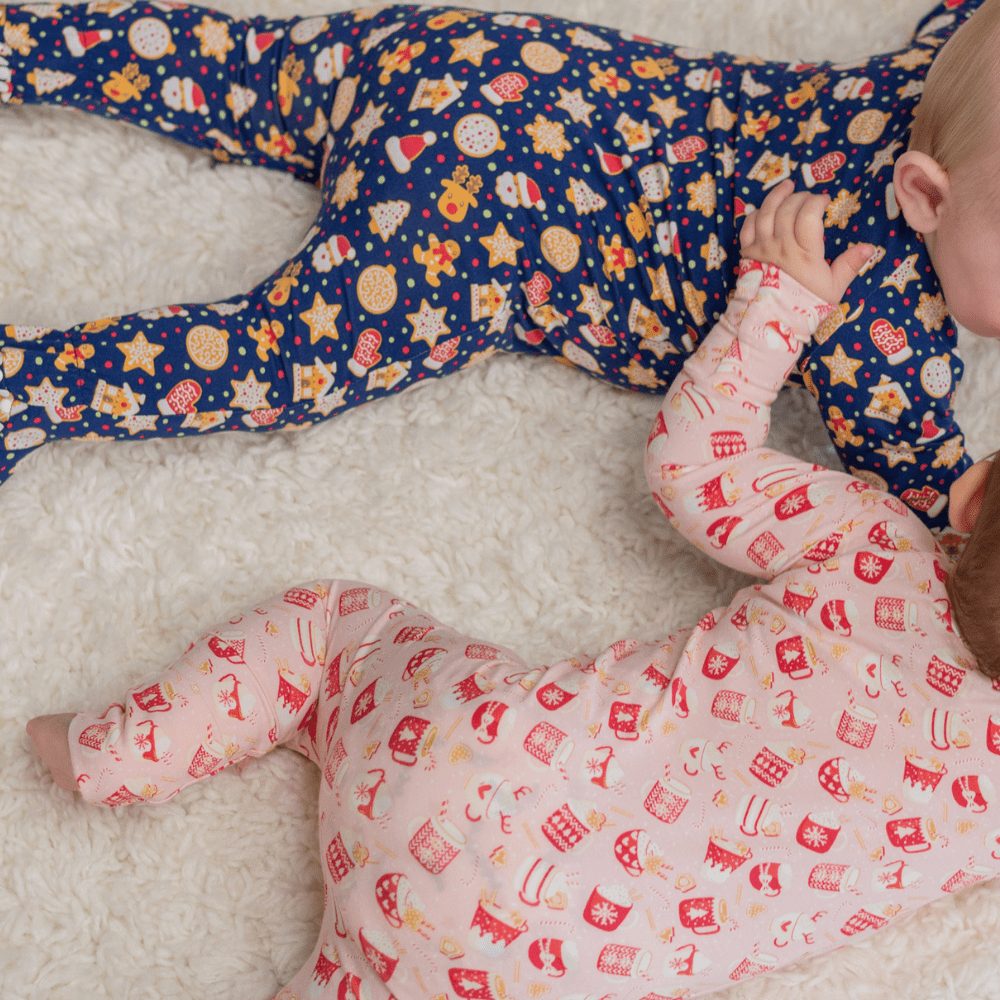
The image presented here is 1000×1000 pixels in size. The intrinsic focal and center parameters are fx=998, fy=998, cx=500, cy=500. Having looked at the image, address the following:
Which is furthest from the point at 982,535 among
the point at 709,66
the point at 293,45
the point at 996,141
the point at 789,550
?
the point at 293,45

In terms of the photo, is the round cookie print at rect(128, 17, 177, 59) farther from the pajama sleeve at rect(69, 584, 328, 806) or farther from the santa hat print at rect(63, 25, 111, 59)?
the pajama sleeve at rect(69, 584, 328, 806)

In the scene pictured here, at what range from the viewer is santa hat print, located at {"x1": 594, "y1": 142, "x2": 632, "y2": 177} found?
998 mm

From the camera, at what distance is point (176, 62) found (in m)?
1.03

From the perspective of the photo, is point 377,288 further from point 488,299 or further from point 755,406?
point 755,406

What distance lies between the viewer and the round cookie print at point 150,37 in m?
1.03

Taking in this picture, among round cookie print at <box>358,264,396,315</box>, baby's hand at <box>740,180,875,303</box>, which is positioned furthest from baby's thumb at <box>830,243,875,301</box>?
round cookie print at <box>358,264,396,315</box>

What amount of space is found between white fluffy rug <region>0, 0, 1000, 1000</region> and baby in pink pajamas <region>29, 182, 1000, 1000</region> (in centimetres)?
9

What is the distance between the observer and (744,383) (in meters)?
0.94

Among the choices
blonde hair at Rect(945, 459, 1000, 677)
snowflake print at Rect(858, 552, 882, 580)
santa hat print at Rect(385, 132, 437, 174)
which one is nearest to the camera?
blonde hair at Rect(945, 459, 1000, 677)

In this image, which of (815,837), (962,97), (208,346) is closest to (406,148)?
(208,346)

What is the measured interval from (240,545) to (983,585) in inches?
27.4

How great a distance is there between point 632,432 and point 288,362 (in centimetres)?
39

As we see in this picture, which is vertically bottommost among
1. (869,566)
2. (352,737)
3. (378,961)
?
(378,961)

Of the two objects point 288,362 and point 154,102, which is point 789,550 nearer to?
point 288,362
